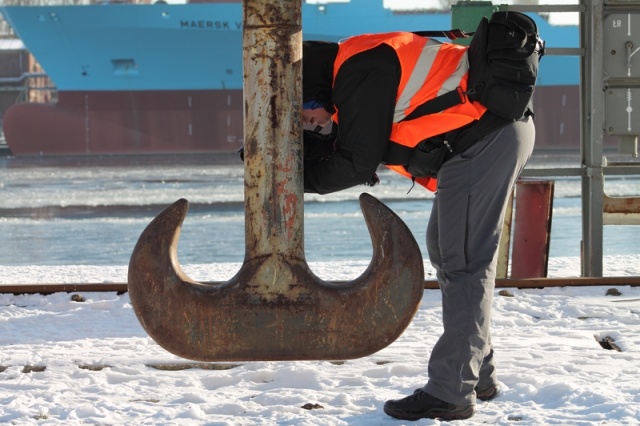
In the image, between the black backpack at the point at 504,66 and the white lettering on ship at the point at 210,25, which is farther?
the white lettering on ship at the point at 210,25

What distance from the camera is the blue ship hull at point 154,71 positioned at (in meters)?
36.5

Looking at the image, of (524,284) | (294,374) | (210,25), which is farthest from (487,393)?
(210,25)

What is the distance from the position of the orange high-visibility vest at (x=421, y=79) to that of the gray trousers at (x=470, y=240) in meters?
0.12

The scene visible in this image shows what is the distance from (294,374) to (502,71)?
1.32 m

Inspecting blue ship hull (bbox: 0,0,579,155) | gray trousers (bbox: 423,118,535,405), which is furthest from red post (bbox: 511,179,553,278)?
blue ship hull (bbox: 0,0,579,155)

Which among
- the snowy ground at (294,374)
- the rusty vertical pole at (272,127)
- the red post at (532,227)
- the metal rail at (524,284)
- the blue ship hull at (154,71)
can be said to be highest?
the blue ship hull at (154,71)

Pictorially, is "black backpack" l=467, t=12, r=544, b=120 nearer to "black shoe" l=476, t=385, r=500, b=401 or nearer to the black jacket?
the black jacket

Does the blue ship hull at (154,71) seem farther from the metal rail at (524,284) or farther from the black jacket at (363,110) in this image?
the black jacket at (363,110)

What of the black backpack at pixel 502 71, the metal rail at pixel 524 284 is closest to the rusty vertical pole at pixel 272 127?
the black backpack at pixel 502 71

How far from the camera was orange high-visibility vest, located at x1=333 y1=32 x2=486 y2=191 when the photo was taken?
2.62 m

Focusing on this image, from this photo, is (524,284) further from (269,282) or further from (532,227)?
(269,282)

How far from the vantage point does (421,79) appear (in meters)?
2.66

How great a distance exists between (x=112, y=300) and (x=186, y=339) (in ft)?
7.57

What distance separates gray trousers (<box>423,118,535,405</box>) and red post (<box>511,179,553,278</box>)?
9.00ft
